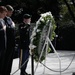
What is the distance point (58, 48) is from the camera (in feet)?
82.0

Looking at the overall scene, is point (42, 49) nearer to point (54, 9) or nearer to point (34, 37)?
point (34, 37)

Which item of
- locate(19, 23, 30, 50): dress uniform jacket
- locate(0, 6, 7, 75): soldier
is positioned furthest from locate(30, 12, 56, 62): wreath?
locate(0, 6, 7, 75): soldier

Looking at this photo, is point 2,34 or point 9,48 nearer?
point 2,34

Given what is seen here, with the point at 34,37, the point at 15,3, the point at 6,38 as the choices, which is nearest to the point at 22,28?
the point at 34,37

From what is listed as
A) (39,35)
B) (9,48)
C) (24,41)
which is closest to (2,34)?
(9,48)

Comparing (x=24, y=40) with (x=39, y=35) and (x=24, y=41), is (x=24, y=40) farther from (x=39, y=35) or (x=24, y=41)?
(x=39, y=35)

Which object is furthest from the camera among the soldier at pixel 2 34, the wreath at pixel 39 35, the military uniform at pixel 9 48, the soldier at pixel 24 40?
the soldier at pixel 24 40

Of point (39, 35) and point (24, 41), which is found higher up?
point (39, 35)

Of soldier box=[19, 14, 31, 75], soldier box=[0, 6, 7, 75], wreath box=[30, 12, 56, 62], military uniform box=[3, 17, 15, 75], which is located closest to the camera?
soldier box=[0, 6, 7, 75]

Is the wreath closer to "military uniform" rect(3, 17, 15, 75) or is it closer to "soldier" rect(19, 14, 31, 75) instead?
"soldier" rect(19, 14, 31, 75)

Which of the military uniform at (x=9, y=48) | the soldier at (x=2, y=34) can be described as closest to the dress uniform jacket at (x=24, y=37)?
the military uniform at (x=9, y=48)

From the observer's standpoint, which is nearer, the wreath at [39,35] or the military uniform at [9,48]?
the military uniform at [9,48]

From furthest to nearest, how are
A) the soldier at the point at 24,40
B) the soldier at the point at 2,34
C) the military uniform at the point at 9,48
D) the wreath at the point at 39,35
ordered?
the soldier at the point at 24,40 → the wreath at the point at 39,35 → the military uniform at the point at 9,48 → the soldier at the point at 2,34

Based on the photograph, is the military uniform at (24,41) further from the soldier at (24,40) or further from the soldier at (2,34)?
the soldier at (2,34)
